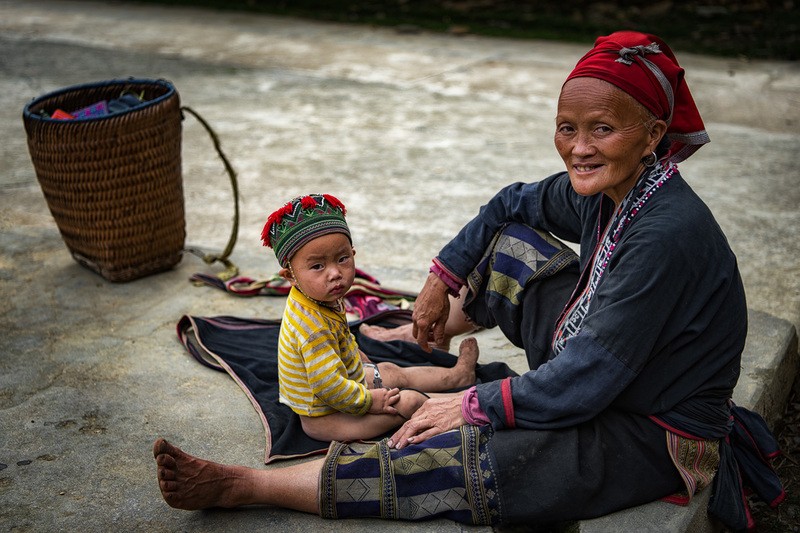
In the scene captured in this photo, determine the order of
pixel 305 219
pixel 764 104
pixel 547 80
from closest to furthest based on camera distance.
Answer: pixel 305 219 < pixel 764 104 < pixel 547 80

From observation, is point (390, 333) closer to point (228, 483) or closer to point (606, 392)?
point (228, 483)

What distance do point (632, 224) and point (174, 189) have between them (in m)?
2.33

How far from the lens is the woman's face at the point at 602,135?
2076 millimetres

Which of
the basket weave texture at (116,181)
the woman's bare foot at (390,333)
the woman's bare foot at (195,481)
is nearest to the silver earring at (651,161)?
the woman's bare foot at (390,333)

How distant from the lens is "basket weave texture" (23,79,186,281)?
3.49 m

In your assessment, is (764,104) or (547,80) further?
(547,80)

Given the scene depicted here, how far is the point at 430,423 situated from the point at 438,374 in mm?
514

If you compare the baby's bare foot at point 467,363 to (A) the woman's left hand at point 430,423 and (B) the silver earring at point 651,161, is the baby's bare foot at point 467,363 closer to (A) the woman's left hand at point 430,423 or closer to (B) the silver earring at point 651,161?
(A) the woman's left hand at point 430,423

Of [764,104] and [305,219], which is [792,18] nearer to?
[764,104]

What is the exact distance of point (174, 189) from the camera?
379cm

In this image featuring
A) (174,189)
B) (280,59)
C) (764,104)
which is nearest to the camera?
(174,189)

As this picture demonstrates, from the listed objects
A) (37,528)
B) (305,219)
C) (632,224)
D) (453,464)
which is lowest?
(37,528)

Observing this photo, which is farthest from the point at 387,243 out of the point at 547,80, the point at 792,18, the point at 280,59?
the point at 792,18

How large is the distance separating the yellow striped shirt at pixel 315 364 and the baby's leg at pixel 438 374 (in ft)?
0.74
